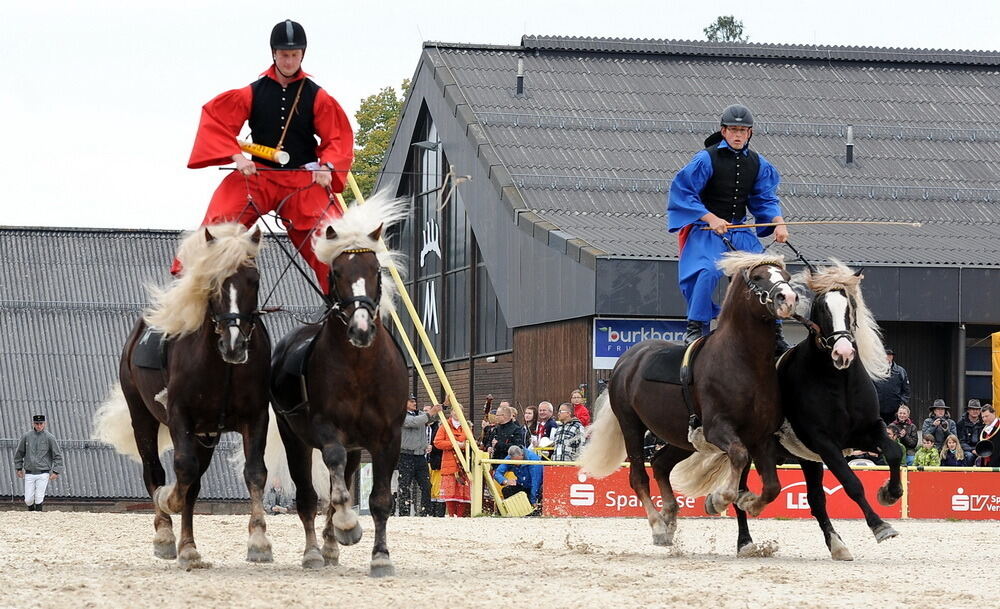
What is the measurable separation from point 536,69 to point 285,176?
950 inches

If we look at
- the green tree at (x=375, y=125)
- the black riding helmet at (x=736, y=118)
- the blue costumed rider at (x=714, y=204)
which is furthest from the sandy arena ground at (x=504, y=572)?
the green tree at (x=375, y=125)

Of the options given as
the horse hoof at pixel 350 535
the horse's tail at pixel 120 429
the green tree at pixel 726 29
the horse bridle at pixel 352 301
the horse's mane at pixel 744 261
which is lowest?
the horse hoof at pixel 350 535

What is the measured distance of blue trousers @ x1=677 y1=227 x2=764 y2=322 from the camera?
41.4ft

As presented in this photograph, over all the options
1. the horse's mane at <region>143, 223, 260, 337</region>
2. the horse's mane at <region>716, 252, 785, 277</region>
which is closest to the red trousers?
the horse's mane at <region>143, 223, 260, 337</region>

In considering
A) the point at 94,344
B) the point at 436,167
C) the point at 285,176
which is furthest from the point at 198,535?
the point at 436,167

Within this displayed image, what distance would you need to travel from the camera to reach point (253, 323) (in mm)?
9992

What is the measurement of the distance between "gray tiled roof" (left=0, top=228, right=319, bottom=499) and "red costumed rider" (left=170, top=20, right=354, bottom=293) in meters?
15.7

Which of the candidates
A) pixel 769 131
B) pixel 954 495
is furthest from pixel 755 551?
pixel 769 131

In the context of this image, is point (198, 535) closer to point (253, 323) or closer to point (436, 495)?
point (253, 323)

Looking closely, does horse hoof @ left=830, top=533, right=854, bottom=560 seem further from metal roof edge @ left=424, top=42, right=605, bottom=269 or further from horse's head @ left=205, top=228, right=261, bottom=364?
metal roof edge @ left=424, top=42, right=605, bottom=269

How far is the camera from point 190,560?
10133 millimetres

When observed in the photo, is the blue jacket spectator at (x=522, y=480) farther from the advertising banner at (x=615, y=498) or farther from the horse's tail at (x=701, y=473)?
the horse's tail at (x=701, y=473)

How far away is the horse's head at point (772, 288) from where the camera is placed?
427 inches

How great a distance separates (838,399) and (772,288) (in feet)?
3.22
